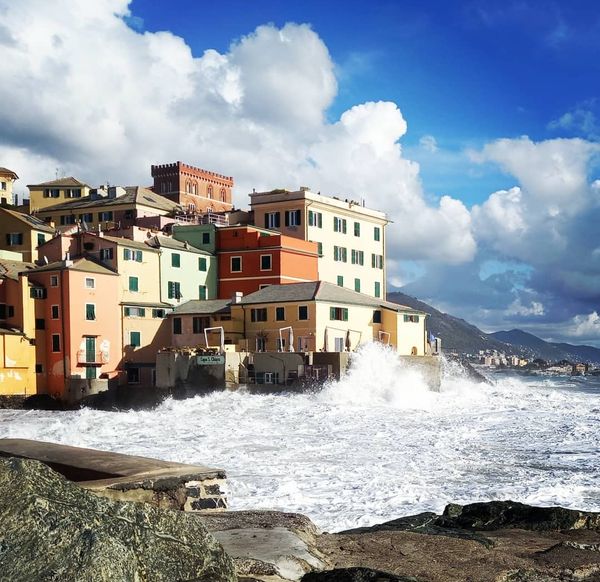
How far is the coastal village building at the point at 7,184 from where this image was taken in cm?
10040

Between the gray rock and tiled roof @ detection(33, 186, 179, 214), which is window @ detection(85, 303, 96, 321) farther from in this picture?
the gray rock

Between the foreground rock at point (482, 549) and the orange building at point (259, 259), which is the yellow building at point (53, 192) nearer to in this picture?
the orange building at point (259, 259)

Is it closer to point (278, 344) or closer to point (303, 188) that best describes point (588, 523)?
point (278, 344)

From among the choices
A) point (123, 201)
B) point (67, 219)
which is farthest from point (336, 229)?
point (67, 219)

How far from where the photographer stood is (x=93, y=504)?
4.94 m

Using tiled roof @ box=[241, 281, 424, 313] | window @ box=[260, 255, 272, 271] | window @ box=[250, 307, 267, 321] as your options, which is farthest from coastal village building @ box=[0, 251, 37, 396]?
window @ box=[260, 255, 272, 271]

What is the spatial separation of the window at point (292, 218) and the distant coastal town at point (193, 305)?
0.33ft

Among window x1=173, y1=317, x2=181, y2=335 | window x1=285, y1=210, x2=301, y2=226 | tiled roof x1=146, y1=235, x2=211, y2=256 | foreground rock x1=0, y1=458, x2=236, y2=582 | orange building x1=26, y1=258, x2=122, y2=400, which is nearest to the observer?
foreground rock x1=0, y1=458, x2=236, y2=582

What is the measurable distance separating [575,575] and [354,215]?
62.5m

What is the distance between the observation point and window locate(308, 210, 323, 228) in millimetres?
64562

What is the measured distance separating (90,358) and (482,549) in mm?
48281

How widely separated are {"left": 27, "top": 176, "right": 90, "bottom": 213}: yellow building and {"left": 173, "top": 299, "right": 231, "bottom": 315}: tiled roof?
32.6 m

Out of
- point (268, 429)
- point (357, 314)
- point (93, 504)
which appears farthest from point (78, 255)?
point (93, 504)

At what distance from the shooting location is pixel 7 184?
102m
